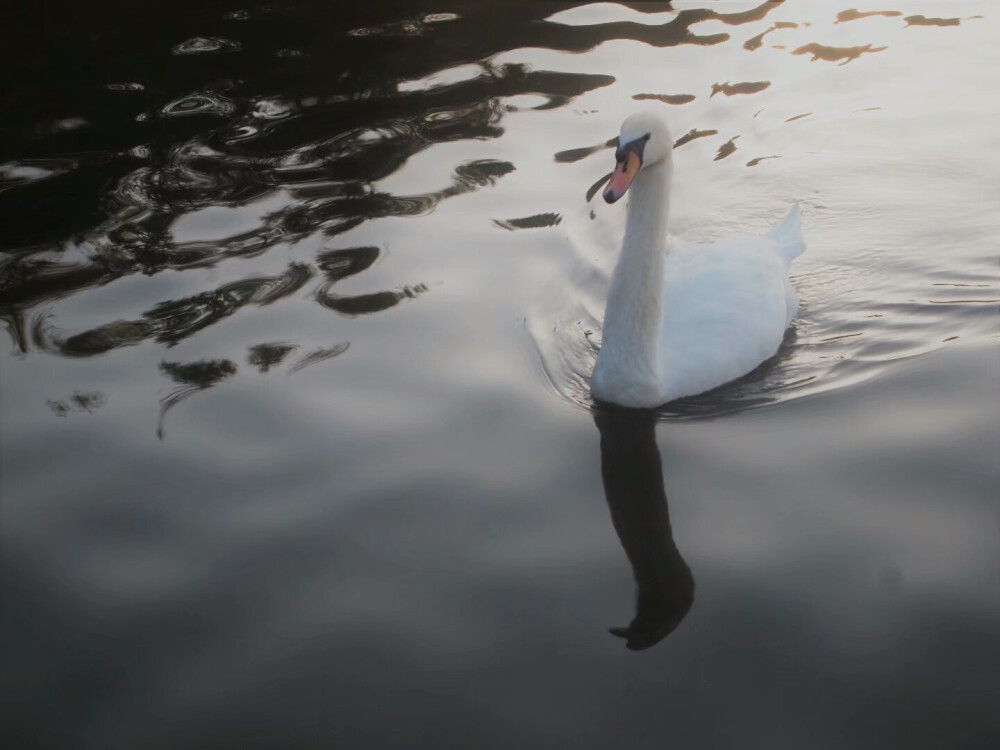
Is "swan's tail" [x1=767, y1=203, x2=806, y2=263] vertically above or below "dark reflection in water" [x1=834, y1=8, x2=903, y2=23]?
above

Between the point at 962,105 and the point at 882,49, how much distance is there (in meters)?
1.59

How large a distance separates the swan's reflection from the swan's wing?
1.23 ft

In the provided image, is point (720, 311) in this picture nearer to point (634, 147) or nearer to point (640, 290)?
point (640, 290)

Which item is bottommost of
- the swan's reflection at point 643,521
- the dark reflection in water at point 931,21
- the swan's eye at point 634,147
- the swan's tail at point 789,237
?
the dark reflection in water at point 931,21

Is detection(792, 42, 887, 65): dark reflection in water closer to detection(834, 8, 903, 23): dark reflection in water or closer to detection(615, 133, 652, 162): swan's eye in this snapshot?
detection(834, 8, 903, 23): dark reflection in water

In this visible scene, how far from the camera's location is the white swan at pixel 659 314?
644 centimetres

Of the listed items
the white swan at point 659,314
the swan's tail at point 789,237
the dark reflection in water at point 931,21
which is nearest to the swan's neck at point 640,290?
the white swan at point 659,314

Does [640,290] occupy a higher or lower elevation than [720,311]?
higher

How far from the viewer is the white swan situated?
21.1 ft

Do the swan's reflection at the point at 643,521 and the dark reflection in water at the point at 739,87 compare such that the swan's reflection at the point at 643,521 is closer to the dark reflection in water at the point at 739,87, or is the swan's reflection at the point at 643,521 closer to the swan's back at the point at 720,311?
the swan's back at the point at 720,311

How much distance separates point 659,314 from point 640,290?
18cm

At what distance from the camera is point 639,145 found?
20.4 feet

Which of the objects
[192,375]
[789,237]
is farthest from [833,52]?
[192,375]

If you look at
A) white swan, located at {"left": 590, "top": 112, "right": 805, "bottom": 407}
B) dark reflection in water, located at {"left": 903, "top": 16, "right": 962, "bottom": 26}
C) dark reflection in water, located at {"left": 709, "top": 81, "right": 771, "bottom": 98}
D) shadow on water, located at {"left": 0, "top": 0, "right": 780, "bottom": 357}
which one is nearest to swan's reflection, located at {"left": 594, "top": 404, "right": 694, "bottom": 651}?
white swan, located at {"left": 590, "top": 112, "right": 805, "bottom": 407}
